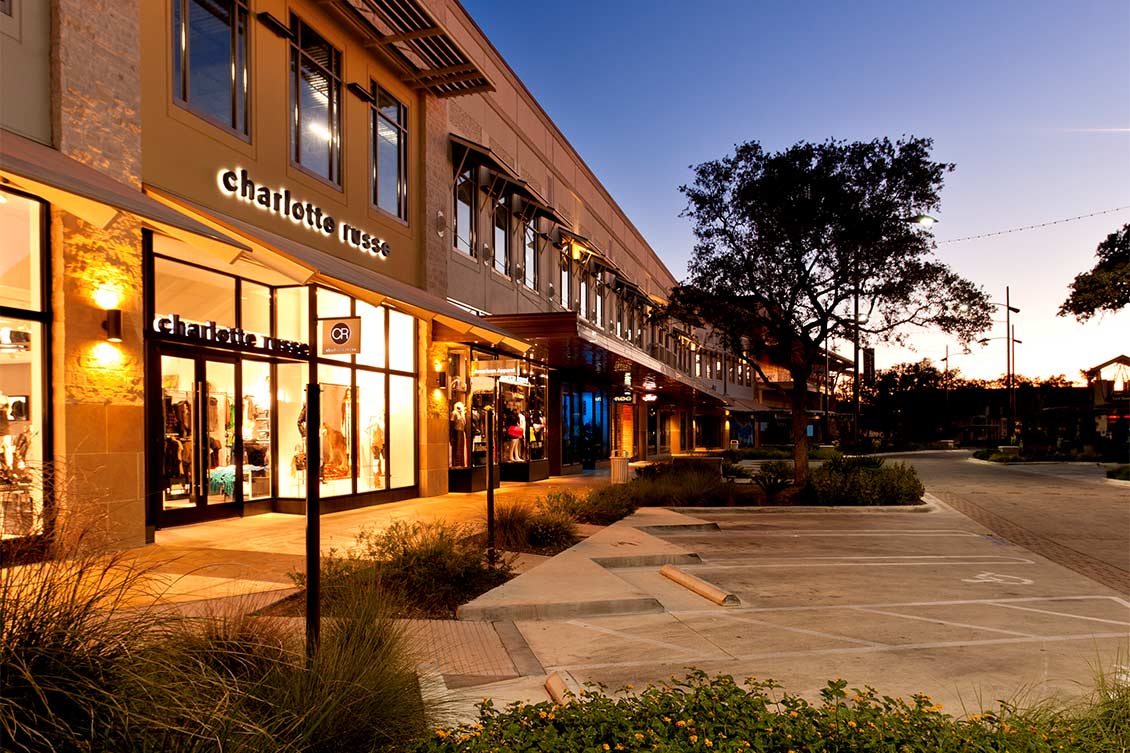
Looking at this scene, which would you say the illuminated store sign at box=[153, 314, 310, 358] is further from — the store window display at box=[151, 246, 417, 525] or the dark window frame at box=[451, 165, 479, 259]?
the dark window frame at box=[451, 165, 479, 259]

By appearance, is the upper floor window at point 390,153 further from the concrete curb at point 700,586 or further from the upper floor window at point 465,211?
the concrete curb at point 700,586

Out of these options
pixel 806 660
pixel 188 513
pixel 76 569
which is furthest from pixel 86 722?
pixel 188 513

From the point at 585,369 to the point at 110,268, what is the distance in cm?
1905

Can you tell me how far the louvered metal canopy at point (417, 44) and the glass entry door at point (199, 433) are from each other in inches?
284

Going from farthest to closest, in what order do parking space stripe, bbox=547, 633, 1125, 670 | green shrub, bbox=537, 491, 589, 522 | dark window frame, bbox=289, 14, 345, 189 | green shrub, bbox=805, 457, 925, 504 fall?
green shrub, bbox=805, 457, 925, 504 < dark window frame, bbox=289, 14, 345, 189 < green shrub, bbox=537, 491, 589, 522 < parking space stripe, bbox=547, 633, 1125, 670

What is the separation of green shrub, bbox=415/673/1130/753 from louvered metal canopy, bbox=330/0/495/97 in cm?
1380

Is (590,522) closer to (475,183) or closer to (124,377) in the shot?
(124,377)

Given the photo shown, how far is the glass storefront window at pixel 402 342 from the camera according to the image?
17.5 meters

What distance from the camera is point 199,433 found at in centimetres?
1291

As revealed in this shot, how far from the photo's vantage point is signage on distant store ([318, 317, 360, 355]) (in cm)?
579

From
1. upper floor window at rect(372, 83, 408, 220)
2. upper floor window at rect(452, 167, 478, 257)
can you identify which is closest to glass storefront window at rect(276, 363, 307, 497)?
upper floor window at rect(372, 83, 408, 220)

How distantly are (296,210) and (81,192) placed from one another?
754cm

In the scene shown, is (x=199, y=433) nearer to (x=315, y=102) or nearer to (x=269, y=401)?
(x=269, y=401)

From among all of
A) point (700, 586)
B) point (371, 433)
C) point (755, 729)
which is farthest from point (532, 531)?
point (755, 729)
